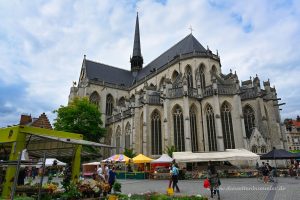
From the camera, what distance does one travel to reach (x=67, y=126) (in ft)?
96.0

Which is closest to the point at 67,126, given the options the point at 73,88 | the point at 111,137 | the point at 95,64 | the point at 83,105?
the point at 83,105

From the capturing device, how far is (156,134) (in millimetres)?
27953

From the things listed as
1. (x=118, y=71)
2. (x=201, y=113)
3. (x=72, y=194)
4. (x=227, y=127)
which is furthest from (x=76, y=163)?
(x=118, y=71)

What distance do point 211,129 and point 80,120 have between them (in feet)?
53.8

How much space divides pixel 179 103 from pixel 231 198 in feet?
58.0

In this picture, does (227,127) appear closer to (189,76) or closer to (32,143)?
(189,76)

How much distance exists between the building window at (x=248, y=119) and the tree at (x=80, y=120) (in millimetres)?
Result: 18249

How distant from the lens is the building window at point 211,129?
2511 cm

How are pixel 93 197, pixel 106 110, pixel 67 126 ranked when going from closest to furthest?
1. pixel 93 197
2. pixel 67 126
3. pixel 106 110

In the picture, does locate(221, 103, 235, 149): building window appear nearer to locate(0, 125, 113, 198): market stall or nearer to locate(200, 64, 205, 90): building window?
locate(200, 64, 205, 90): building window

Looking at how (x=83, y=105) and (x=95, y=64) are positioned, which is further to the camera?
(x=95, y=64)

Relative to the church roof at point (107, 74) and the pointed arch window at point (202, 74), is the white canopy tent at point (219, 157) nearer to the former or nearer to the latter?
the pointed arch window at point (202, 74)

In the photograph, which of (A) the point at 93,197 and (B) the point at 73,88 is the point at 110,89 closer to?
(B) the point at 73,88

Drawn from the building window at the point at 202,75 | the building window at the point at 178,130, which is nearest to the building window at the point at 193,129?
the building window at the point at 178,130
